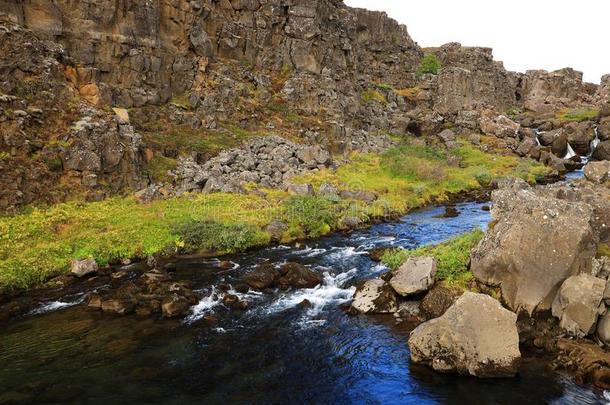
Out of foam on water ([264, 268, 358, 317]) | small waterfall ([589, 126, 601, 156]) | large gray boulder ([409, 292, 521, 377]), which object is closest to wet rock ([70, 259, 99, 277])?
foam on water ([264, 268, 358, 317])

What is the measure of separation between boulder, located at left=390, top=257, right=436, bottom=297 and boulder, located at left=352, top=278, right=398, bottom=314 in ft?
1.89

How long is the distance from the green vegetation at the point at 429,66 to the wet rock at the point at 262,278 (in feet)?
281

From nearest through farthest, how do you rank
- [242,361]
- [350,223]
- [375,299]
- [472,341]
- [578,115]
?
1. [472,341]
2. [242,361]
3. [375,299]
4. [350,223]
5. [578,115]

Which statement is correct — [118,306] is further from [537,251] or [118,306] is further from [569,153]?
[569,153]

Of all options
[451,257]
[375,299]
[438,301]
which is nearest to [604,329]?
[438,301]

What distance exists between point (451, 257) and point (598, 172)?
48.3 feet

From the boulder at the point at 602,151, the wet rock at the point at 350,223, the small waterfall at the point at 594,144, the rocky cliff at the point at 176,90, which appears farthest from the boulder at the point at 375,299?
the small waterfall at the point at 594,144

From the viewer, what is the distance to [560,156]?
69.7 m

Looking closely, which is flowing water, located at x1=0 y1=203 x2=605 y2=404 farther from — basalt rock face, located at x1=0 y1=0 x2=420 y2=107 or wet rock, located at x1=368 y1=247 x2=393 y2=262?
basalt rock face, located at x1=0 y1=0 x2=420 y2=107

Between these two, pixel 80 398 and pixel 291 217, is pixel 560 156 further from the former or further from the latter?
pixel 80 398

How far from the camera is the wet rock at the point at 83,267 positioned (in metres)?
25.5

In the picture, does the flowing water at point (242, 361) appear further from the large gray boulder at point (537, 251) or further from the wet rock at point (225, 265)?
the large gray boulder at point (537, 251)

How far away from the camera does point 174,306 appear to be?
2081cm

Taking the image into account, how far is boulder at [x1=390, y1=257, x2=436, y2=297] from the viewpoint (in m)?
20.0
